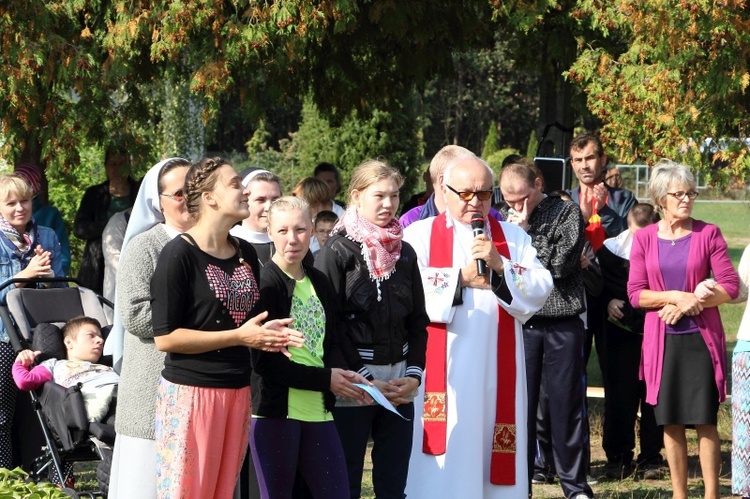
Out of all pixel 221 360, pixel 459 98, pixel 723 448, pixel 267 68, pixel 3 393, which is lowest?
pixel 723 448

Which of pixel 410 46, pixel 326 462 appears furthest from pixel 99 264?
pixel 326 462

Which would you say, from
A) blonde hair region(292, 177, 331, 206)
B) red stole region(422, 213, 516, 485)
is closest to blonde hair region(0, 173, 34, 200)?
blonde hair region(292, 177, 331, 206)

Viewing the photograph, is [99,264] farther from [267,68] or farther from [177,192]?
[177,192]

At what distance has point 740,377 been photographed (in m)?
6.46

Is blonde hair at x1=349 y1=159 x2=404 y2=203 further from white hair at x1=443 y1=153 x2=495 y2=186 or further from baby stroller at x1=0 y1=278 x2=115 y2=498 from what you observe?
baby stroller at x1=0 y1=278 x2=115 y2=498

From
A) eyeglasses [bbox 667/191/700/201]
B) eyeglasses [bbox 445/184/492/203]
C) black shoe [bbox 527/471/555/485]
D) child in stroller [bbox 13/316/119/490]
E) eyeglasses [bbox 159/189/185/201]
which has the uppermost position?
eyeglasses [bbox 667/191/700/201]

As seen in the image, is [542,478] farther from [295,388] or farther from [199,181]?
[199,181]

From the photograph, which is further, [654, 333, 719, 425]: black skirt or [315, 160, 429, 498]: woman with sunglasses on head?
[654, 333, 719, 425]: black skirt

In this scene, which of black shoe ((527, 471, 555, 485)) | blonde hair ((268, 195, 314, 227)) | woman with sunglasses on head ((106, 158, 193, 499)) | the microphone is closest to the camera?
woman with sunglasses on head ((106, 158, 193, 499))

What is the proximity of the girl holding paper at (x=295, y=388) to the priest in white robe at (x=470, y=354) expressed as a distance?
3.20 feet

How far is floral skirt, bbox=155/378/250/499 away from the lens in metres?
4.47

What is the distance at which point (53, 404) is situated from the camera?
6172 mm

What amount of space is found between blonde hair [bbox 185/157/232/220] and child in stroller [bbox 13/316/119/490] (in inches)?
69.5

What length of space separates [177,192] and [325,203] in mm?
3581
